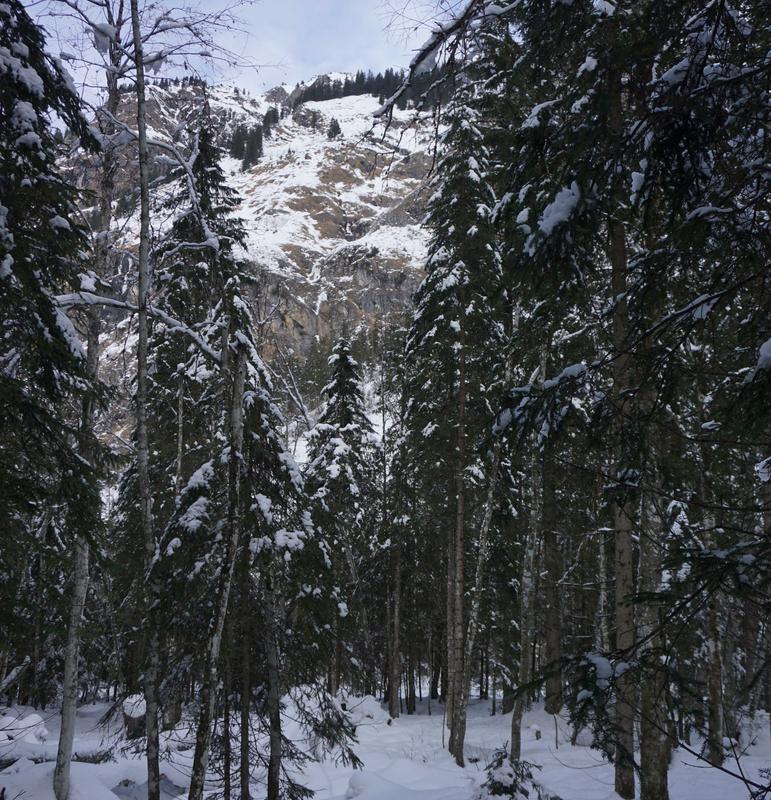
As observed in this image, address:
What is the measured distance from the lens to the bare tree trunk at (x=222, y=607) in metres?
6.72

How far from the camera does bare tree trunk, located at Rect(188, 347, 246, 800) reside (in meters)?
6.72

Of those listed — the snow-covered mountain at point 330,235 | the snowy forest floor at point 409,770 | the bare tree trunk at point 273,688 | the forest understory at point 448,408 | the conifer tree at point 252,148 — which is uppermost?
the conifer tree at point 252,148

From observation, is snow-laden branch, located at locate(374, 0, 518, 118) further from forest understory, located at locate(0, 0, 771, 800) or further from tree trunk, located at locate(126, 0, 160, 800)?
tree trunk, located at locate(126, 0, 160, 800)

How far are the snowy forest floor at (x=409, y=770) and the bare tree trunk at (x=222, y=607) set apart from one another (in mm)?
1554

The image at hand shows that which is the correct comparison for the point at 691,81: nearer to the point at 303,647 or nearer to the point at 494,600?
the point at 303,647

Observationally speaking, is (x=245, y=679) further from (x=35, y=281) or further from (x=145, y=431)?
(x=35, y=281)

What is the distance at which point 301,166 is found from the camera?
16162 centimetres

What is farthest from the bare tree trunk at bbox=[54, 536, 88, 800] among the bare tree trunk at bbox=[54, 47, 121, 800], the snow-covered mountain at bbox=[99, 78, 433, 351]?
the snow-covered mountain at bbox=[99, 78, 433, 351]

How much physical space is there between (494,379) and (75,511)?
37.2 feet

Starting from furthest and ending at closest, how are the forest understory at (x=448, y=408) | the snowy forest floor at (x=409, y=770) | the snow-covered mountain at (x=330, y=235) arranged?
the snow-covered mountain at (x=330, y=235)
the snowy forest floor at (x=409, y=770)
the forest understory at (x=448, y=408)

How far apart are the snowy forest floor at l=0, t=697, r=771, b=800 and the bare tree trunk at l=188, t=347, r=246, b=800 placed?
61.2 inches

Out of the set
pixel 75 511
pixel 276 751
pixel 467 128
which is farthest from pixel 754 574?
pixel 467 128

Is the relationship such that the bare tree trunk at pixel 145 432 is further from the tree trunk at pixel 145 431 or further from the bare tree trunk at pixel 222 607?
the bare tree trunk at pixel 222 607

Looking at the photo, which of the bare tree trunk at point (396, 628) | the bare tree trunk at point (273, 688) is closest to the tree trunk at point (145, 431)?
the bare tree trunk at point (273, 688)
